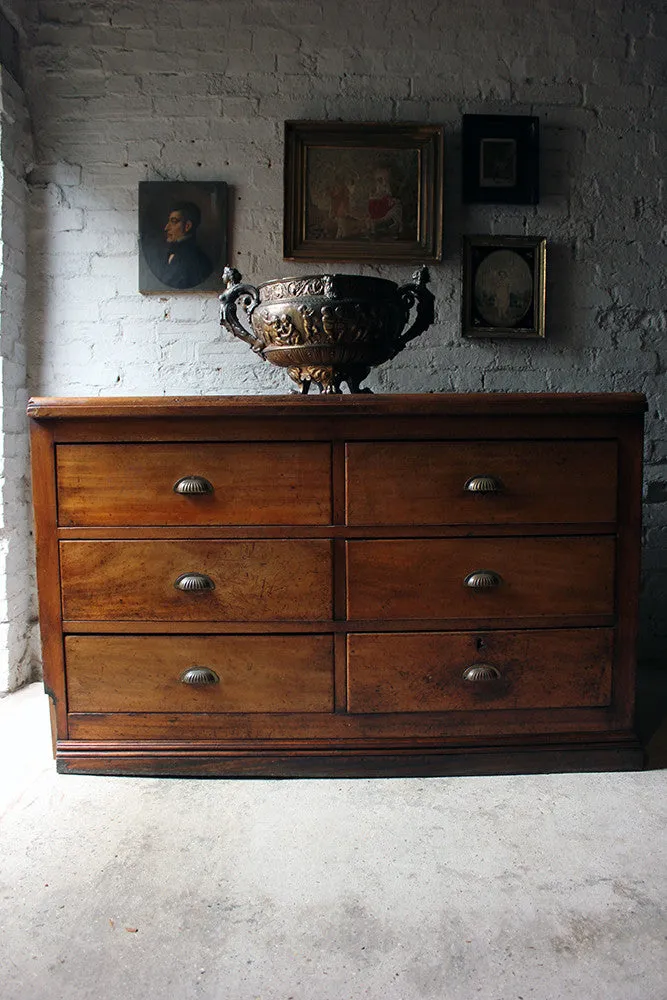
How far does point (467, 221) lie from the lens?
8.16 feet

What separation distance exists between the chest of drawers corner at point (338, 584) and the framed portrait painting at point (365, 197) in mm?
1002

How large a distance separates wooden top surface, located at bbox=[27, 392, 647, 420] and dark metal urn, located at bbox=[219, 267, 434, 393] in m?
0.23

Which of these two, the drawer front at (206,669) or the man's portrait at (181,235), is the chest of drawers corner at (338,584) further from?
the man's portrait at (181,235)

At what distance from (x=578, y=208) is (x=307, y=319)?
51.8 inches

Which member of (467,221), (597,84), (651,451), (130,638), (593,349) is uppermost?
(597,84)

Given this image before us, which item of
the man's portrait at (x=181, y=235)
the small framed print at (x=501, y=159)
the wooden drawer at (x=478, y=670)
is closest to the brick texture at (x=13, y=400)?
the man's portrait at (x=181, y=235)

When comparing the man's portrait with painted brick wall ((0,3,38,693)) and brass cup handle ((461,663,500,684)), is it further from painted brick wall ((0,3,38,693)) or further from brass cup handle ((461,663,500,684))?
brass cup handle ((461,663,500,684))

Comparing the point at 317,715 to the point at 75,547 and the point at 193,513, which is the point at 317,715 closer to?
the point at 193,513

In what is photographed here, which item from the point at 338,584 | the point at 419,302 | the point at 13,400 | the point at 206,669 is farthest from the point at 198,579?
the point at 13,400

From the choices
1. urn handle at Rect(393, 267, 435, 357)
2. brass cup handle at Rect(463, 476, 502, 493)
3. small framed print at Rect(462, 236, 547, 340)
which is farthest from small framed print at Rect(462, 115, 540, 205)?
brass cup handle at Rect(463, 476, 502, 493)

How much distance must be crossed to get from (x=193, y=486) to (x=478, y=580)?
773mm

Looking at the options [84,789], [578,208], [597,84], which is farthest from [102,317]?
[597,84]

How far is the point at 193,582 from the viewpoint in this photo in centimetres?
175

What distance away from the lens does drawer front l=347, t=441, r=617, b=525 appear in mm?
1746
